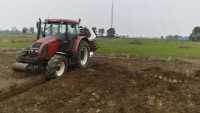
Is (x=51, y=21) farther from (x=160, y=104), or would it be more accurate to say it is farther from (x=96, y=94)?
(x=160, y=104)

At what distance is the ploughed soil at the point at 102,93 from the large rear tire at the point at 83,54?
80cm

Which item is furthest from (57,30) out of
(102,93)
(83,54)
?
(102,93)

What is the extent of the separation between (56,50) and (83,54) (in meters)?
1.59

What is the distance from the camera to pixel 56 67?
12930 millimetres

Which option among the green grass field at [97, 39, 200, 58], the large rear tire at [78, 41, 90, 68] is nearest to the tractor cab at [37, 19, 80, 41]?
the large rear tire at [78, 41, 90, 68]

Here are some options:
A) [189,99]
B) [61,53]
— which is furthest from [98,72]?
[189,99]

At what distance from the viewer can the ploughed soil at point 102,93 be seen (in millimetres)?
9680

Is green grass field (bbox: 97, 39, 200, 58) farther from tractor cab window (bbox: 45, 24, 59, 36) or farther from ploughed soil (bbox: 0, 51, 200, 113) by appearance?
ploughed soil (bbox: 0, 51, 200, 113)

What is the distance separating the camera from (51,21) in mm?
14281

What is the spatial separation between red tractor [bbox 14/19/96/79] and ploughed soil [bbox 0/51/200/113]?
0.45 m

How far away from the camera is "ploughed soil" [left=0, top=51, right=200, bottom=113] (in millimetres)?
9680

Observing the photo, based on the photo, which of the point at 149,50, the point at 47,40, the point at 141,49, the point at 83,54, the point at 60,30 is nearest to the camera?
the point at 47,40

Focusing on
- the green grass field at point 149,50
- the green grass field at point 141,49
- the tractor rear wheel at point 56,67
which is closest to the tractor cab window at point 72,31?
the tractor rear wheel at point 56,67

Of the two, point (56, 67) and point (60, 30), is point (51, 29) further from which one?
point (56, 67)
